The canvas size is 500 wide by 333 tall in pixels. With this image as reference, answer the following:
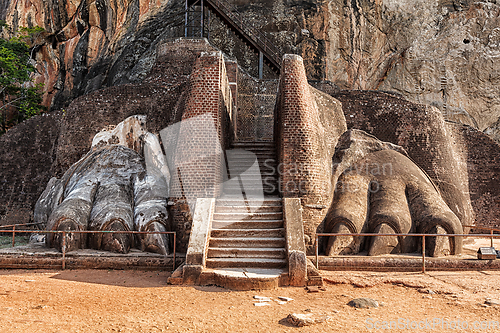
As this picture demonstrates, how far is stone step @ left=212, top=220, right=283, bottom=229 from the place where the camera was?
8.62 meters

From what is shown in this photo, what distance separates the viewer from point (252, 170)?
1079cm

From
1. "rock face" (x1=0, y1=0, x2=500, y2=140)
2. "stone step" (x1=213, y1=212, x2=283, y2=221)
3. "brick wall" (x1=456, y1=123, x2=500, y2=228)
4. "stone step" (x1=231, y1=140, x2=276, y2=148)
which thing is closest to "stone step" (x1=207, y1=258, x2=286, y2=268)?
"stone step" (x1=213, y1=212, x2=283, y2=221)

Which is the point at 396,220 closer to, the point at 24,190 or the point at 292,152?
the point at 292,152

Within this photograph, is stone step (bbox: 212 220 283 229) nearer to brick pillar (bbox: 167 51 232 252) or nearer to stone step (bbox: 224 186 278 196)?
brick pillar (bbox: 167 51 232 252)

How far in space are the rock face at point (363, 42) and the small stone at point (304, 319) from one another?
18.7 meters

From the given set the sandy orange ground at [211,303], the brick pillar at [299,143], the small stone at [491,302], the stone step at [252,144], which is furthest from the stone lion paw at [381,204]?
the small stone at [491,302]

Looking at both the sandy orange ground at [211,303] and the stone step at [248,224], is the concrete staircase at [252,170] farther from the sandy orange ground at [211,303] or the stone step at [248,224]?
the sandy orange ground at [211,303]

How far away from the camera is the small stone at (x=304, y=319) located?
17.0 feet

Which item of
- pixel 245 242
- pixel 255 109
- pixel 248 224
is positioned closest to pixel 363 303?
pixel 245 242

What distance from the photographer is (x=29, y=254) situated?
855 centimetres

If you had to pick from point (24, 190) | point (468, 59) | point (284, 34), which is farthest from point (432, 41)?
point (24, 190)

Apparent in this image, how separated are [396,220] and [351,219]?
1.06 meters

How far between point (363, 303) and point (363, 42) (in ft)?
69.1

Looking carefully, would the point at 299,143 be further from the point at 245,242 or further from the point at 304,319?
the point at 304,319
